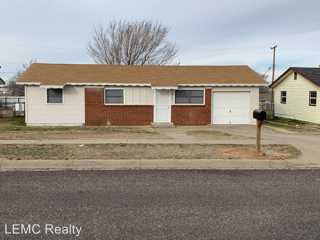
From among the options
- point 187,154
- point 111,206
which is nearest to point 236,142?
point 187,154

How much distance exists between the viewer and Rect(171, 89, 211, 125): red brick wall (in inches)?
925

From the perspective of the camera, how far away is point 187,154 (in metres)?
11.3

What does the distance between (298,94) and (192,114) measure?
33.3 feet

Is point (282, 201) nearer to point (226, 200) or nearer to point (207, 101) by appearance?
point (226, 200)

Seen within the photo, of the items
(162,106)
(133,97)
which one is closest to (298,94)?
(162,106)

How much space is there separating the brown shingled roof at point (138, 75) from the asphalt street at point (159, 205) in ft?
48.5

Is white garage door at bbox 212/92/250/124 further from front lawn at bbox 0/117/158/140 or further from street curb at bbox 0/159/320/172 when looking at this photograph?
street curb at bbox 0/159/320/172

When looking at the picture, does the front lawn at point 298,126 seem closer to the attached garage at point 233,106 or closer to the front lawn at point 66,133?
the attached garage at point 233,106

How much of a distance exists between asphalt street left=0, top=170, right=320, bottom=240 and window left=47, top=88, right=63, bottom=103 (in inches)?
562

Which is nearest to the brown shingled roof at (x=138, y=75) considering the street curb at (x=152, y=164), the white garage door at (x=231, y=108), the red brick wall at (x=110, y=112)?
the white garage door at (x=231, y=108)

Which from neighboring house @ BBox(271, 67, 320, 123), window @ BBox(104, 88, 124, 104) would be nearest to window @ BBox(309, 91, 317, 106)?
neighboring house @ BBox(271, 67, 320, 123)

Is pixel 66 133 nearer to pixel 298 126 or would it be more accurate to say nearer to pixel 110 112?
pixel 110 112

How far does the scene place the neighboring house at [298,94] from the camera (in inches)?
1066

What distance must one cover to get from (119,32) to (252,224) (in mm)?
40635
